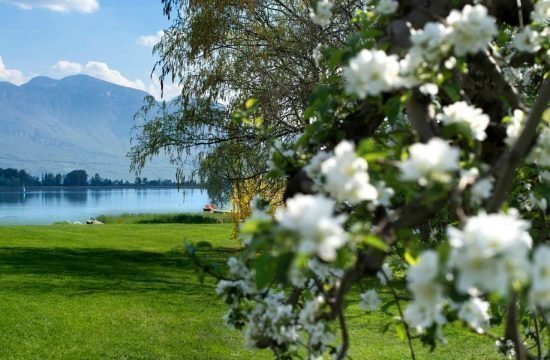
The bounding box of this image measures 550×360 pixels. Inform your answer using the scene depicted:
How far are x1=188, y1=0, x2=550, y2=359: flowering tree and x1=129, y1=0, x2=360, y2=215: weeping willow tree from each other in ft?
26.3

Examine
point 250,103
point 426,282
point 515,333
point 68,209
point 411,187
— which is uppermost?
point 250,103

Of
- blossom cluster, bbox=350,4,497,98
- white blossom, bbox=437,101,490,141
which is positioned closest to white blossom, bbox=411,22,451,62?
blossom cluster, bbox=350,4,497,98

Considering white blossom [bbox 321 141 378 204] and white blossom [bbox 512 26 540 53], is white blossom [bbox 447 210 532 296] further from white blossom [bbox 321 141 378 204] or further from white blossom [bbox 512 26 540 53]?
white blossom [bbox 512 26 540 53]

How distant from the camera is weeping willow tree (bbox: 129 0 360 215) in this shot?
11.0m

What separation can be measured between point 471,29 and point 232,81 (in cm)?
1090

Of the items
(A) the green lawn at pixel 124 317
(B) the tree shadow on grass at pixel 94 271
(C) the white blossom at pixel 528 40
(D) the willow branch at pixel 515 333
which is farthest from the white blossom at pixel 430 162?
(B) the tree shadow on grass at pixel 94 271

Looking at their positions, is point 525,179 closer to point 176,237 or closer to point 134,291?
point 134,291

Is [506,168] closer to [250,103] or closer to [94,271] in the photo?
[250,103]

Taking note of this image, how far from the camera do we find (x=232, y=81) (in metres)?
12.1

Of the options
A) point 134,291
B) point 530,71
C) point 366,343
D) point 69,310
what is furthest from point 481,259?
point 134,291

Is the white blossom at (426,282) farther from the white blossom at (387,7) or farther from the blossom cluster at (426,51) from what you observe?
the white blossom at (387,7)

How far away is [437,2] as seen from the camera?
6.40ft

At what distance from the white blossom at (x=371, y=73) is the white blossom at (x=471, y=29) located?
152mm

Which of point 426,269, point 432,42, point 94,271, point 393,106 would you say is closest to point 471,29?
point 432,42
